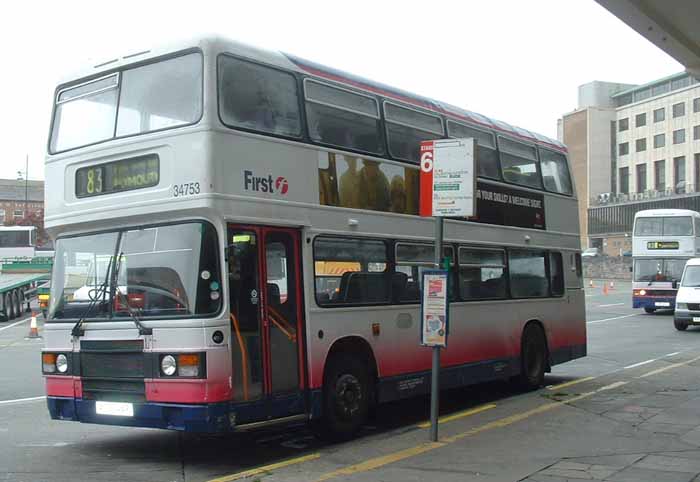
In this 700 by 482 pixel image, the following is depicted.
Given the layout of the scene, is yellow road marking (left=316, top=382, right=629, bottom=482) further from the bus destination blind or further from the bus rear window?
the bus rear window


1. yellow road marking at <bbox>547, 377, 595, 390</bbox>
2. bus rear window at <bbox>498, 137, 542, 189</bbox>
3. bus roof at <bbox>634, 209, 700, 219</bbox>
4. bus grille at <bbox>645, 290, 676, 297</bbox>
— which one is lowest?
yellow road marking at <bbox>547, 377, 595, 390</bbox>

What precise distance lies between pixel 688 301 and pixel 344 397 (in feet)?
67.0

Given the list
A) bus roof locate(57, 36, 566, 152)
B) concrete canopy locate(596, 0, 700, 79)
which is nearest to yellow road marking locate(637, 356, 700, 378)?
bus roof locate(57, 36, 566, 152)

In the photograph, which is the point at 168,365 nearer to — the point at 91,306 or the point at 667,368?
the point at 91,306

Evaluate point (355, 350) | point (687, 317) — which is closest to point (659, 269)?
point (687, 317)

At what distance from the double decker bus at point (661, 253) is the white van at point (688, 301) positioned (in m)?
6.59

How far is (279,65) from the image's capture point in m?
9.31

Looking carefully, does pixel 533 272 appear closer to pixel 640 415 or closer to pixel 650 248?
pixel 640 415

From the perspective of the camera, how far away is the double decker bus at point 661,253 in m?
34.5

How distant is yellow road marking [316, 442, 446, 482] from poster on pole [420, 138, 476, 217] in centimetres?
247

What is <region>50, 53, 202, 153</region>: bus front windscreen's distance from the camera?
848 centimetres

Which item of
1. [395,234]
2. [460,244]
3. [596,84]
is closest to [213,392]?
[395,234]

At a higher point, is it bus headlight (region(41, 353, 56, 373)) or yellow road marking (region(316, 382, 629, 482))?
bus headlight (region(41, 353, 56, 373))

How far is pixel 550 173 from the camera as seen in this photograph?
1501 centimetres
